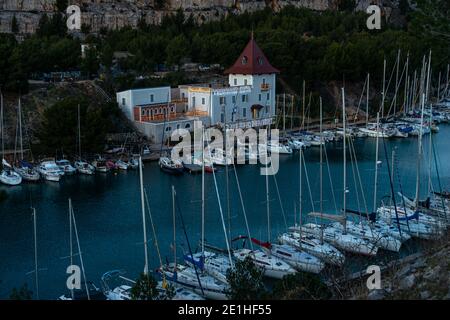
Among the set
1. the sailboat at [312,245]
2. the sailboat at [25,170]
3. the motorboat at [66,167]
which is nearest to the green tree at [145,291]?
the sailboat at [312,245]

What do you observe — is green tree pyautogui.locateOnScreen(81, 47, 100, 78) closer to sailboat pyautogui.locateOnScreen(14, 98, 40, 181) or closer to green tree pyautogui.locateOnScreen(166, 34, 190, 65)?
green tree pyautogui.locateOnScreen(166, 34, 190, 65)

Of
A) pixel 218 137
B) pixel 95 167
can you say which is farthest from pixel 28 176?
pixel 218 137

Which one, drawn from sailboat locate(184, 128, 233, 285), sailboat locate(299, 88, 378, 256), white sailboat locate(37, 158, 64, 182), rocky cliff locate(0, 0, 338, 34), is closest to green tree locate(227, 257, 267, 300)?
sailboat locate(184, 128, 233, 285)

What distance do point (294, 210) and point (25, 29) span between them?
3206cm

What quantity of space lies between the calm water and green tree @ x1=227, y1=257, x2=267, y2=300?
3.87 m

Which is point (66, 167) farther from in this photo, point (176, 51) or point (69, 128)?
point (176, 51)

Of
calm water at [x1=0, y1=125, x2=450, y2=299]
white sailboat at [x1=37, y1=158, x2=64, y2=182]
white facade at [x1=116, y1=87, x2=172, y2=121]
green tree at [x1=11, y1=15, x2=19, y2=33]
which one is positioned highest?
green tree at [x1=11, y1=15, x2=19, y2=33]

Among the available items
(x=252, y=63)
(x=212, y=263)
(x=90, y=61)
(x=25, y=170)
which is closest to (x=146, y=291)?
(x=212, y=263)

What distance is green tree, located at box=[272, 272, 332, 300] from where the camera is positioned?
35.9 ft

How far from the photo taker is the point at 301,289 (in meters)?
11.1

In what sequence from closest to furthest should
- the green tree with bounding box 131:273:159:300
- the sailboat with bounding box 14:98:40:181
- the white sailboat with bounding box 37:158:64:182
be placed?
the green tree with bounding box 131:273:159:300, the sailboat with bounding box 14:98:40:181, the white sailboat with bounding box 37:158:64:182

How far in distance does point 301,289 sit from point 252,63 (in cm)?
2679

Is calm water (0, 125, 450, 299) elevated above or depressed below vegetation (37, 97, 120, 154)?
below

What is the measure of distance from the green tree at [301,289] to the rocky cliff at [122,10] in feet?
130
